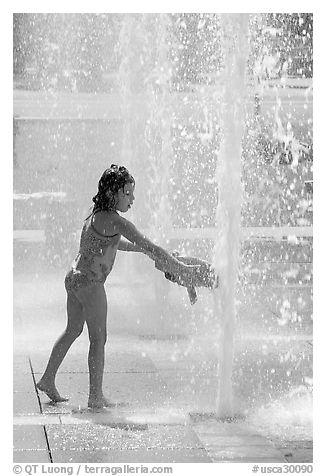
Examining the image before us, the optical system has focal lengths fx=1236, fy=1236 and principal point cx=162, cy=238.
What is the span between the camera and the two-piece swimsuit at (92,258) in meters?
6.35

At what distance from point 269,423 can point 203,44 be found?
15597 mm

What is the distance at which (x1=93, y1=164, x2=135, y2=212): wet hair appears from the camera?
6.27 meters

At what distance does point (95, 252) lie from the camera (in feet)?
21.0

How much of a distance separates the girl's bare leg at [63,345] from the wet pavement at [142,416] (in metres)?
0.08

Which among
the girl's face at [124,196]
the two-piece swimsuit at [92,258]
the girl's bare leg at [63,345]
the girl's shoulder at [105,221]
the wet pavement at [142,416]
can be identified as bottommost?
the wet pavement at [142,416]

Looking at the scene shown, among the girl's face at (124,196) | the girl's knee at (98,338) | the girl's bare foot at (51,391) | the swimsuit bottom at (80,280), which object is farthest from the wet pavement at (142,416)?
the girl's face at (124,196)

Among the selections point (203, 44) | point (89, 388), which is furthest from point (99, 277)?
point (203, 44)

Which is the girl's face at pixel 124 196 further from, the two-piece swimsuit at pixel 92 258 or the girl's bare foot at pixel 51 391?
the girl's bare foot at pixel 51 391

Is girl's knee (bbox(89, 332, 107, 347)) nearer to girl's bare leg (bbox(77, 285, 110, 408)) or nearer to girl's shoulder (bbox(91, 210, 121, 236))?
girl's bare leg (bbox(77, 285, 110, 408))

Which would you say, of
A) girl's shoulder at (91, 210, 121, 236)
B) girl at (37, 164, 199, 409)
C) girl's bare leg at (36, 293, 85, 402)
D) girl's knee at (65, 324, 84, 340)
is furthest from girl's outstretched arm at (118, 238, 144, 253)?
girl's knee at (65, 324, 84, 340)

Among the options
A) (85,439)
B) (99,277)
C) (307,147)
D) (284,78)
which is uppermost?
(284,78)

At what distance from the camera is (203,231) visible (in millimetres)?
11977

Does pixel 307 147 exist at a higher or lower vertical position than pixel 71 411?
higher
